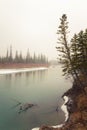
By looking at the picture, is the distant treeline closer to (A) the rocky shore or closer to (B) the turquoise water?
(B) the turquoise water

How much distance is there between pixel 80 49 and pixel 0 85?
36.5 ft

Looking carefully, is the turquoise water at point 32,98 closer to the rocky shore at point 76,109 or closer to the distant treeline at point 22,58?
the rocky shore at point 76,109

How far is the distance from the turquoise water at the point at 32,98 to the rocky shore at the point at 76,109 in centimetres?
94

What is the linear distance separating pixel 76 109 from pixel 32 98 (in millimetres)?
4900

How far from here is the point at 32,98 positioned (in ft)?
74.1

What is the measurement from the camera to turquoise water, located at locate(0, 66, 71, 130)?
59.3 ft

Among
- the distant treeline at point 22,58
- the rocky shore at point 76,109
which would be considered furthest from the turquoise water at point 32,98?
the distant treeline at point 22,58

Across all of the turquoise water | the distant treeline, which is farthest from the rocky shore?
the distant treeline

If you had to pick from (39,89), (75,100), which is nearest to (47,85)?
(39,89)

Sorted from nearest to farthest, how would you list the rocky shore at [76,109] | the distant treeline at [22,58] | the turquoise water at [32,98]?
the rocky shore at [76,109], the turquoise water at [32,98], the distant treeline at [22,58]

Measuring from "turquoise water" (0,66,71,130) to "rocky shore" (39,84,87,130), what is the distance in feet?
3.08

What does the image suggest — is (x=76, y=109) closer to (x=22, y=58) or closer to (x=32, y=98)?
(x=32, y=98)

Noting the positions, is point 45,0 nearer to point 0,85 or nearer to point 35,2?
point 35,2

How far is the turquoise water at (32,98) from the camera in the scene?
59.3 feet
